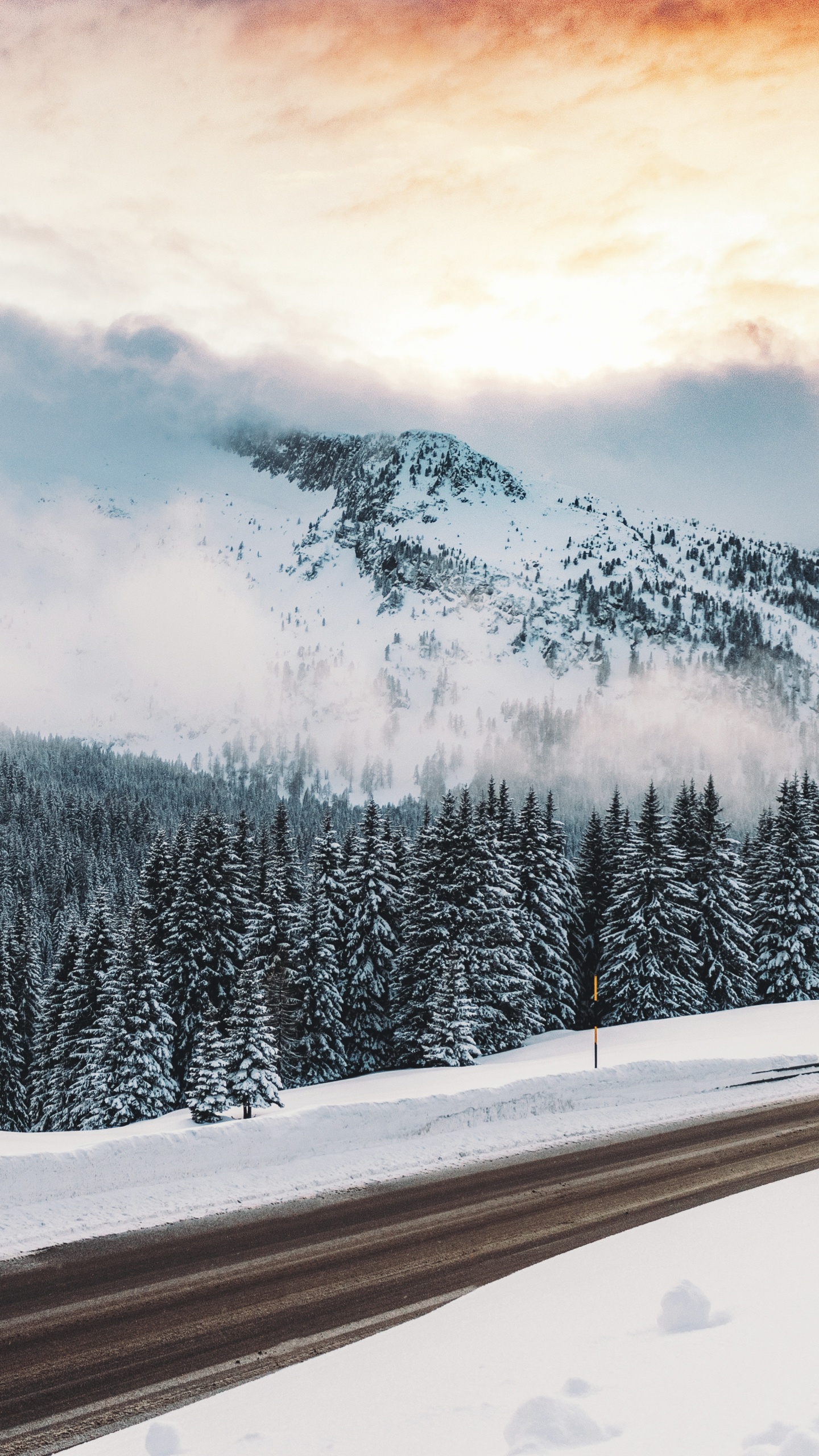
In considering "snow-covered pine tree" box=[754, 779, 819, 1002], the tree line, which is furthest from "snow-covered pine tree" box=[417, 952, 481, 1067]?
"snow-covered pine tree" box=[754, 779, 819, 1002]

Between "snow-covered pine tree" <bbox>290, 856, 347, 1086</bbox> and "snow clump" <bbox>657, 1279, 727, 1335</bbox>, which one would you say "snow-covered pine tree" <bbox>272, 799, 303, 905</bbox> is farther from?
"snow clump" <bbox>657, 1279, 727, 1335</bbox>

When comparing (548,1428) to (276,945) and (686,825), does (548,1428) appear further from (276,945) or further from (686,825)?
(686,825)

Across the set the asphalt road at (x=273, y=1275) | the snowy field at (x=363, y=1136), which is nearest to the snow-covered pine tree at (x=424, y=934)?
the snowy field at (x=363, y=1136)

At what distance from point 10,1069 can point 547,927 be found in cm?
2775

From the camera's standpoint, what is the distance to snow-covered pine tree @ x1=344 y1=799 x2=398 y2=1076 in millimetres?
40156

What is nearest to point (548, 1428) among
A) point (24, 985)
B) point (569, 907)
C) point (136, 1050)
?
point (136, 1050)

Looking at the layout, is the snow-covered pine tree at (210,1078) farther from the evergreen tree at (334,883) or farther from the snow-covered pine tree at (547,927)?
the snow-covered pine tree at (547,927)

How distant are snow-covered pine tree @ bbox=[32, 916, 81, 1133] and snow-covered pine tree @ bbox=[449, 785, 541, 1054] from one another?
1747cm

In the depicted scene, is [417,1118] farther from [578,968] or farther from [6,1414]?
[578,968]

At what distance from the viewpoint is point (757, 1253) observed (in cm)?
905

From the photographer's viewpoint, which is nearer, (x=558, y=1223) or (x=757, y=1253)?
(x=757, y=1253)

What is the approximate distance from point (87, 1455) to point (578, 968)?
43.9 meters

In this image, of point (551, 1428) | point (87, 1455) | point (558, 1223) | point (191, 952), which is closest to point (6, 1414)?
point (87, 1455)

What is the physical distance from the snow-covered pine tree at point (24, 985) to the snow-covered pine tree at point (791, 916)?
3745 cm
